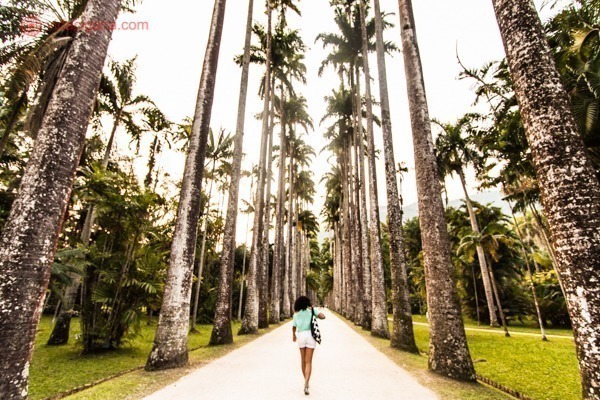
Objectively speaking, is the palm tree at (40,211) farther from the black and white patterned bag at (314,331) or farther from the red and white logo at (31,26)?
the red and white logo at (31,26)

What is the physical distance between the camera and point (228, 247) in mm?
12336

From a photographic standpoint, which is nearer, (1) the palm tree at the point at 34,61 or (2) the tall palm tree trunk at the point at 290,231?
(1) the palm tree at the point at 34,61

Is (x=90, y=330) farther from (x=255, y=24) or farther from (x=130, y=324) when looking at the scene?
(x=255, y=24)

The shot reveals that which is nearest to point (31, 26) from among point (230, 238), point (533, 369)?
point (230, 238)

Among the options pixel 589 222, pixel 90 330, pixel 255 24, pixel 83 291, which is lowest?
pixel 90 330

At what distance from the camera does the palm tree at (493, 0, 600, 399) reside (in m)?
3.17

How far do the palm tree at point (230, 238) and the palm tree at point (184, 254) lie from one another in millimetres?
3901

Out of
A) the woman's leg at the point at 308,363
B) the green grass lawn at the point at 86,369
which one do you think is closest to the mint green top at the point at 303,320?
the woman's leg at the point at 308,363

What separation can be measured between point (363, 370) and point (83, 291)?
9231 mm

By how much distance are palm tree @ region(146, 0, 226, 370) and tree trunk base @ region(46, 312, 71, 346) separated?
6520 millimetres

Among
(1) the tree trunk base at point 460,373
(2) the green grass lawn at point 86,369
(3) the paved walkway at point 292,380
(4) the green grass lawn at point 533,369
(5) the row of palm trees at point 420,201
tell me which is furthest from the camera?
(4) the green grass lawn at point 533,369

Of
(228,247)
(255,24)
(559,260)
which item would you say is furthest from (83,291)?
(255,24)

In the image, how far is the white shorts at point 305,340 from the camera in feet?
16.3

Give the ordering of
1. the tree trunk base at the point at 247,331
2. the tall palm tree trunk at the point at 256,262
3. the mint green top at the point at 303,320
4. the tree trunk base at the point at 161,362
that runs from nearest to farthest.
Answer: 1. the mint green top at the point at 303,320
2. the tree trunk base at the point at 161,362
3. the tree trunk base at the point at 247,331
4. the tall palm tree trunk at the point at 256,262
